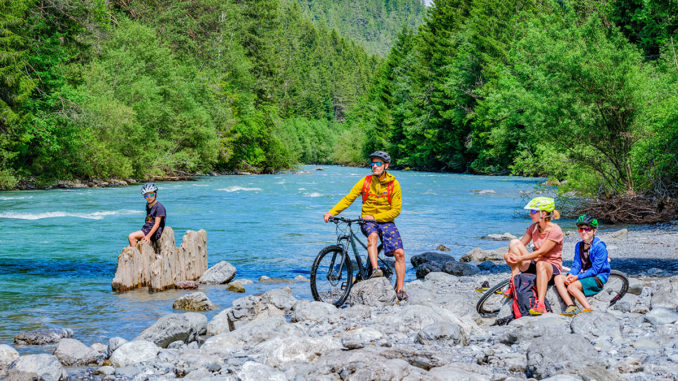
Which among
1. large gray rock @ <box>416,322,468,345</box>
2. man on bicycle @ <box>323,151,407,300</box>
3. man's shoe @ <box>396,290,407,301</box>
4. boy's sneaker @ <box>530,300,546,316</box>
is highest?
man on bicycle @ <box>323,151,407,300</box>

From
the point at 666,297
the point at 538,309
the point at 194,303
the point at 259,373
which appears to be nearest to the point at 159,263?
the point at 194,303

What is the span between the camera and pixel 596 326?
6723 mm

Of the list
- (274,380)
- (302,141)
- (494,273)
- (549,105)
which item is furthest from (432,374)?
(302,141)

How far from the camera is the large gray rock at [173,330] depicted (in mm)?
8188

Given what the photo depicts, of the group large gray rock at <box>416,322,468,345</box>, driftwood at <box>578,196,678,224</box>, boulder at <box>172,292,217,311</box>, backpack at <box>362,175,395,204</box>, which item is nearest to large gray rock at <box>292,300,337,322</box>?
backpack at <box>362,175,395,204</box>

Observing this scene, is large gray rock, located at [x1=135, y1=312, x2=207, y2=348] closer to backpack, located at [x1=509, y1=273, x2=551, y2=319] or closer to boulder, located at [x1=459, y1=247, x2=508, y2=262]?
backpack, located at [x1=509, y1=273, x2=551, y2=319]

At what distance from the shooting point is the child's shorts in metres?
7.74

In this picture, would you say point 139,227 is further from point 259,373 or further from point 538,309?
point 259,373

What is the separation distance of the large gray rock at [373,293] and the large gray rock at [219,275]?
4.29 m

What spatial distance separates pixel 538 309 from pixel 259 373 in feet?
11.4

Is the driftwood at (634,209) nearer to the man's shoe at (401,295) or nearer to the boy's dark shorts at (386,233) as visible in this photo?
the man's shoe at (401,295)

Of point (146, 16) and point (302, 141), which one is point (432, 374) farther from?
point (302, 141)

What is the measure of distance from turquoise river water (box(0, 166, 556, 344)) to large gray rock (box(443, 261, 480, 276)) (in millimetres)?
789

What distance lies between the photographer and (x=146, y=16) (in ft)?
179
